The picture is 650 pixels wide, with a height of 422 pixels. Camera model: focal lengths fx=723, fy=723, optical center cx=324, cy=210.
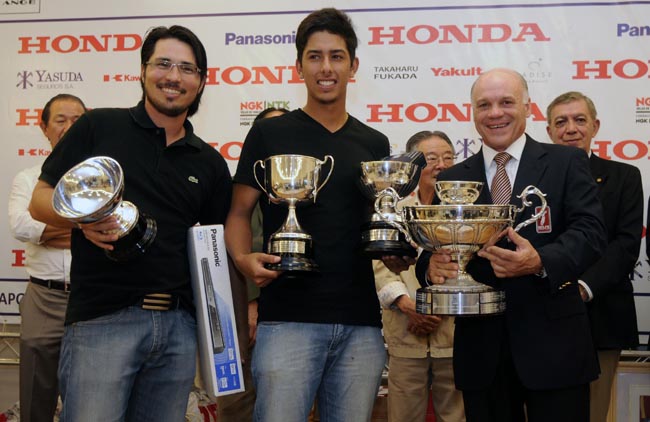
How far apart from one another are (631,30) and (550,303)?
105 inches

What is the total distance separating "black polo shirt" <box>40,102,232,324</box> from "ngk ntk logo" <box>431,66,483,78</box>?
2.42 m

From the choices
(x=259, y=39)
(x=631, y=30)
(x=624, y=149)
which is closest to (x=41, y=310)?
(x=259, y=39)

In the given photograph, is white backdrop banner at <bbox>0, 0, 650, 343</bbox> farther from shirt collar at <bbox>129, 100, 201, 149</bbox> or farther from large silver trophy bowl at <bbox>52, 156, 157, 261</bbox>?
large silver trophy bowl at <bbox>52, 156, 157, 261</bbox>

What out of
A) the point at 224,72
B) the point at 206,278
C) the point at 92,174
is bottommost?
the point at 206,278

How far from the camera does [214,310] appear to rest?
97.5 inches

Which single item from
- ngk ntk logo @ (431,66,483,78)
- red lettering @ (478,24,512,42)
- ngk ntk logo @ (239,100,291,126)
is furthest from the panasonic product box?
red lettering @ (478,24,512,42)

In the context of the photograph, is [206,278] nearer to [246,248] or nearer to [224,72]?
[246,248]

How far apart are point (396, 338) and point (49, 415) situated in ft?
6.10

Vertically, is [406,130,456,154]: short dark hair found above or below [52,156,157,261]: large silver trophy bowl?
above

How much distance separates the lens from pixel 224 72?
4.85m

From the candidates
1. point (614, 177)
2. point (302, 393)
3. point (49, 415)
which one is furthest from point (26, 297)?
point (614, 177)

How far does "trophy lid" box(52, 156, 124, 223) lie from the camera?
7.04 feet

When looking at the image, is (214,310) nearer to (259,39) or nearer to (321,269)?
(321,269)

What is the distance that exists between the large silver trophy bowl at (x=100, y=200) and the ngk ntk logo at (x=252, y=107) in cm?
259
